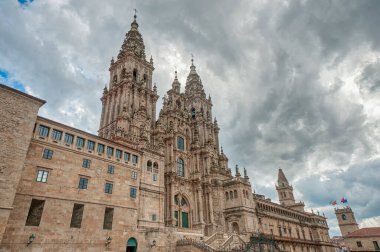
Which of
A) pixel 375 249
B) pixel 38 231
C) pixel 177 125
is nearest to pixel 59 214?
pixel 38 231

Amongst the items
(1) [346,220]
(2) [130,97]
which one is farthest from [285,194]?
(2) [130,97]

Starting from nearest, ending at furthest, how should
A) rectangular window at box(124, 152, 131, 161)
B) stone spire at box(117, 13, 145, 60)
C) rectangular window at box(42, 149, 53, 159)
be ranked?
rectangular window at box(42, 149, 53, 159) → rectangular window at box(124, 152, 131, 161) → stone spire at box(117, 13, 145, 60)

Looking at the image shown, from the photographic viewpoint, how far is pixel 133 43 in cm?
5888

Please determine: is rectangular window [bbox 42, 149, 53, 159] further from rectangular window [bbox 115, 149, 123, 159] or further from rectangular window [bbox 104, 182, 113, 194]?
rectangular window [bbox 115, 149, 123, 159]

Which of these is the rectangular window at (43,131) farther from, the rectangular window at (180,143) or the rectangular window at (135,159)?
the rectangular window at (180,143)

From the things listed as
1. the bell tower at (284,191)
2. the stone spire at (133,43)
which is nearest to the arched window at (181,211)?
the stone spire at (133,43)

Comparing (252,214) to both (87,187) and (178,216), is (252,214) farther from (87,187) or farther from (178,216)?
(87,187)

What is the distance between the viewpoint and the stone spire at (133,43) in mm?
56156

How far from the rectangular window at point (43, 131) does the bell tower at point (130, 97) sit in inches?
617

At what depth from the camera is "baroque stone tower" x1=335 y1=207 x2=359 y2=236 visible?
92625 millimetres

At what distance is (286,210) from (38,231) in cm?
5920

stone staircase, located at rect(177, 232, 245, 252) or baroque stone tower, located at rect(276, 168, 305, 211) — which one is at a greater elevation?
baroque stone tower, located at rect(276, 168, 305, 211)

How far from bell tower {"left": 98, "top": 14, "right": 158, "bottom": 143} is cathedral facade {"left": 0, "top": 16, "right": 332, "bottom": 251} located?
9.3 inches

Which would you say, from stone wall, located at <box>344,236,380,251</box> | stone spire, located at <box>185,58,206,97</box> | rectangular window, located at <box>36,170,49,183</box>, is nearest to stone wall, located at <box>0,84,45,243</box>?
rectangular window, located at <box>36,170,49,183</box>
